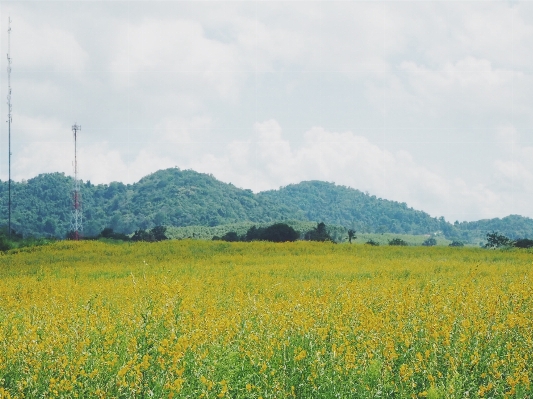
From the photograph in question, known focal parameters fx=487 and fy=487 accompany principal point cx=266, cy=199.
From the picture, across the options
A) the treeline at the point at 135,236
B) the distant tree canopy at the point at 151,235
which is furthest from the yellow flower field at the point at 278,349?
the distant tree canopy at the point at 151,235

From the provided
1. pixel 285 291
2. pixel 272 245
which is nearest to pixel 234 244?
pixel 272 245

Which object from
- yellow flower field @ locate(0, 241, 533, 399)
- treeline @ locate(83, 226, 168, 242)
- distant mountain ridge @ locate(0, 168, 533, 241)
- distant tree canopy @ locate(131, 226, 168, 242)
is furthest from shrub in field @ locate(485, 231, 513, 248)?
distant mountain ridge @ locate(0, 168, 533, 241)

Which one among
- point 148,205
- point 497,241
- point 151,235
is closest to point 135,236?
point 151,235

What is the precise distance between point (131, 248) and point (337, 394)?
31.6 metres

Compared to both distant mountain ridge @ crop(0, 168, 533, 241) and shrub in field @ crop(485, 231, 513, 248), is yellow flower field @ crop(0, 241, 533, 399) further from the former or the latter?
distant mountain ridge @ crop(0, 168, 533, 241)

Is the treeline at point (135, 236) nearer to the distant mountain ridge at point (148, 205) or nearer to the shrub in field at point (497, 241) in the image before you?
the shrub in field at point (497, 241)

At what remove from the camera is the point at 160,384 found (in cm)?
553

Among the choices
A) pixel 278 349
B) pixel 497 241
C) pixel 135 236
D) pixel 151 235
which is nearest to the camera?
pixel 278 349

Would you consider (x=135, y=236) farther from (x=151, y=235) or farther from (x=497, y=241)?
(x=497, y=241)

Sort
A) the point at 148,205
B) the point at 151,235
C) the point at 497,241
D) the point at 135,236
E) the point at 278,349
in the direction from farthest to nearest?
1. the point at 148,205
2. the point at 151,235
3. the point at 135,236
4. the point at 497,241
5. the point at 278,349

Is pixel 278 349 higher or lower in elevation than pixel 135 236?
lower

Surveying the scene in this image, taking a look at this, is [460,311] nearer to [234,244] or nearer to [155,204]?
[234,244]

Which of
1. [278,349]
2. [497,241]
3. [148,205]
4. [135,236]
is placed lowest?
[278,349]

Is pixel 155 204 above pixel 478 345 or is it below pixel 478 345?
above
